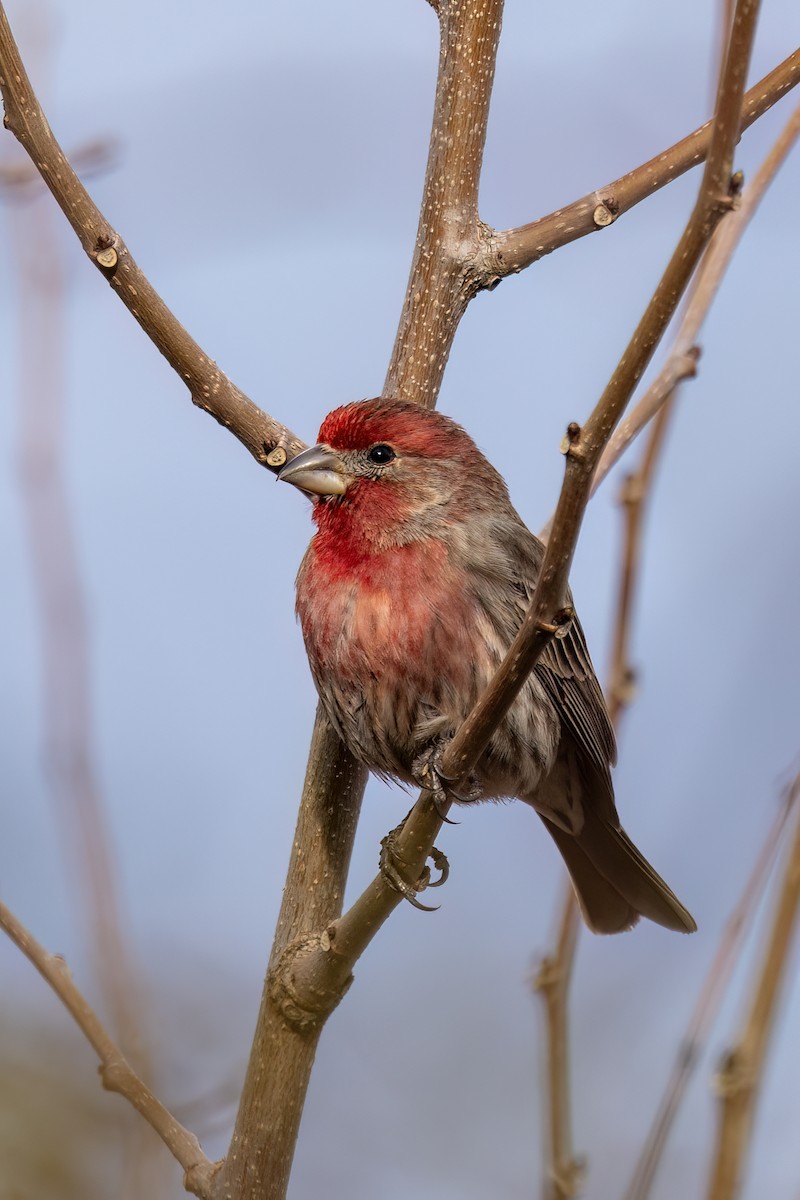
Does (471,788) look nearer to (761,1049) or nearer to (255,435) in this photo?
(255,435)

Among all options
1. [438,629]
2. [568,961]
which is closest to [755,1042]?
[568,961]

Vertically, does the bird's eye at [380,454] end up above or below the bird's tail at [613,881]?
above

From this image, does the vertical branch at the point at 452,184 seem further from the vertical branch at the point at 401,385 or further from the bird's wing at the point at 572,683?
the bird's wing at the point at 572,683

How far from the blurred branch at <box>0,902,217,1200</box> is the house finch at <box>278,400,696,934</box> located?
1119mm

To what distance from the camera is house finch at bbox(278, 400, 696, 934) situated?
4.27 m

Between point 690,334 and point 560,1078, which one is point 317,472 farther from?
point 560,1078

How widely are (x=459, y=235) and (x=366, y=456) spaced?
95 centimetres

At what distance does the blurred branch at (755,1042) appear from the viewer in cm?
266

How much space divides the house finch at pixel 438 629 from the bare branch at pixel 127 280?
0.22 m

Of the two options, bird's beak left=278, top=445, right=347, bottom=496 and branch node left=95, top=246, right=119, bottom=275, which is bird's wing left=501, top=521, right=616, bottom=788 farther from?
branch node left=95, top=246, right=119, bottom=275

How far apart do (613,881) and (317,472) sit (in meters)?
1.89

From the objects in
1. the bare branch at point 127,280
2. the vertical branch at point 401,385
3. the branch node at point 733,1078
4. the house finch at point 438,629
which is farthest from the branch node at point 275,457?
the branch node at point 733,1078

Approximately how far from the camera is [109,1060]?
3268mm

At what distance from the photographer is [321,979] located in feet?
11.5
